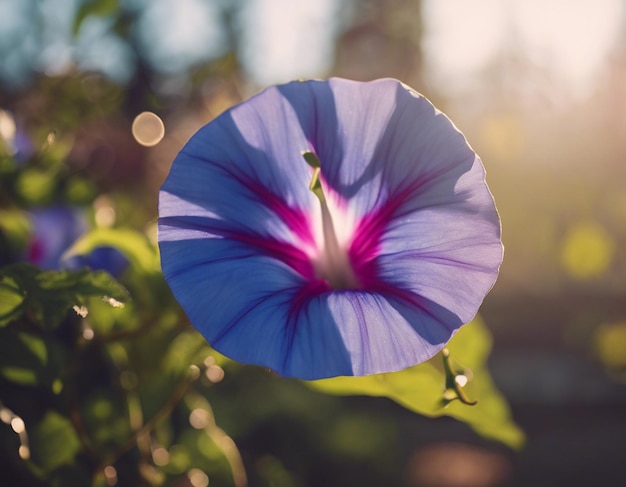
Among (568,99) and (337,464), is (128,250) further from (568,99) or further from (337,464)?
(568,99)

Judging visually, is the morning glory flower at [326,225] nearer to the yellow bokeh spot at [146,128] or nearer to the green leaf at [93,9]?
the green leaf at [93,9]

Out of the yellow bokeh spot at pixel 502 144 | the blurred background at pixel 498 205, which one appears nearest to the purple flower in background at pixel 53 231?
the blurred background at pixel 498 205

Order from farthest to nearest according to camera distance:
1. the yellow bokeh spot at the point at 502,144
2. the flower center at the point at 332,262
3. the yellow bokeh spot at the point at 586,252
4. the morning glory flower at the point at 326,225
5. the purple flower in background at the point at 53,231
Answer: the yellow bokeh spot at the point at 502,144 → the yellow bokeh spot at the point at 586,252 → the purple flower in background at the point at 53,231 → the flower center at the point at 332,262 → the morning glory flower at the point at 326,225

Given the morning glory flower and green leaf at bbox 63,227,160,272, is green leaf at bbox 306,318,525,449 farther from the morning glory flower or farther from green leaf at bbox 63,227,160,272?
green leaf at bbox 63,227,160,272

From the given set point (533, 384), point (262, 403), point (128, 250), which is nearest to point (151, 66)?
point (533, 384)

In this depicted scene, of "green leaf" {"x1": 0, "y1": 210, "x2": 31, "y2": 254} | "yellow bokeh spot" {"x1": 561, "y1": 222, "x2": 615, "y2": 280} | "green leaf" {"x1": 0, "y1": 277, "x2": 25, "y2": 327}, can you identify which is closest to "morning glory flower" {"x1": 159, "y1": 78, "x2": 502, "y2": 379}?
"green leaf" {"x1": 0, "y1": 277, "x2": 25, "y2": 327}

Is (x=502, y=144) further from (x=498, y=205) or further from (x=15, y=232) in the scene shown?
(x=15, y=232)
